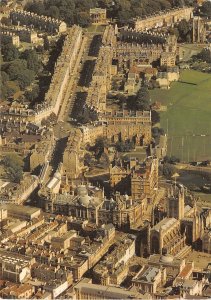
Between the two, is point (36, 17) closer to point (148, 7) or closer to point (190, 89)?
point (148, 7)

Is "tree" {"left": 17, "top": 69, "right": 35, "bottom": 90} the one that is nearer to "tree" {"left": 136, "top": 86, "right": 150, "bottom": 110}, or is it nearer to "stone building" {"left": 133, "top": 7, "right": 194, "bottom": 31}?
"tree" {"left": 136, "top": 86, "right": 150, "bottom": 110}

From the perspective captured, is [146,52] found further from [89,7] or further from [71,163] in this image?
[71,163]

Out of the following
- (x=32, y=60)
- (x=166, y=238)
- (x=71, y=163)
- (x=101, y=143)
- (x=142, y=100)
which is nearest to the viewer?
(x=166, y=238)

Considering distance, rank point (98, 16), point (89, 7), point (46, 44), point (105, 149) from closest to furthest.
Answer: point (105, 149)
point (46, 44)
point (98, 16)
point (89, 7)

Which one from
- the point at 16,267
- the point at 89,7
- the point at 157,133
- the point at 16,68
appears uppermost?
the point at 89,7

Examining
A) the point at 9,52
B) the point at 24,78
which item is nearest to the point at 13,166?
the point at 24,78

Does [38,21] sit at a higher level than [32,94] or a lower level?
higher
